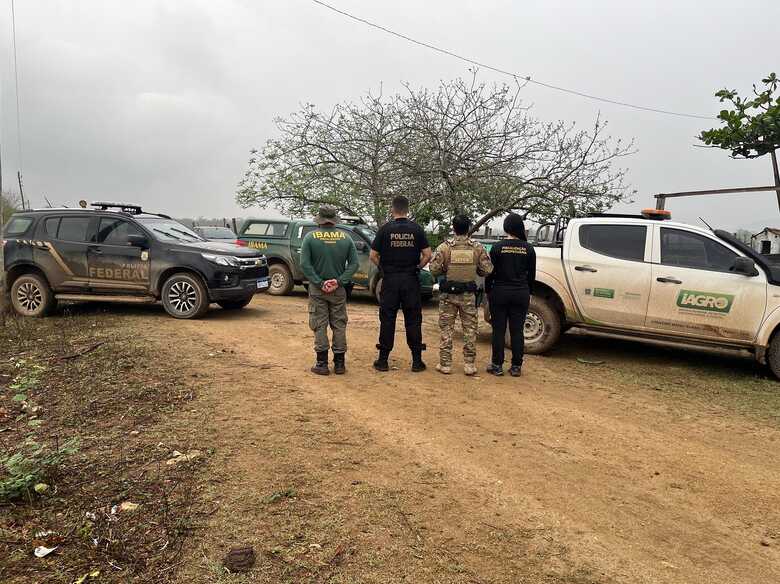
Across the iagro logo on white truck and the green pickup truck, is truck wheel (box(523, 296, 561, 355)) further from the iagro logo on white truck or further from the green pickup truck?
the green pickup truck

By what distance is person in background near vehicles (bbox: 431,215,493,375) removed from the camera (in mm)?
5859

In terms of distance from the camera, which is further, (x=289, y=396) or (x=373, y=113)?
(x=373, y=113)

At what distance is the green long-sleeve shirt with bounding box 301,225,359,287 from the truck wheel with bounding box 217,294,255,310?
3.68 m

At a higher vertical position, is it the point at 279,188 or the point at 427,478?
the point at 279,188

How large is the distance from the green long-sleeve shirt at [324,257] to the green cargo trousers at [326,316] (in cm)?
14

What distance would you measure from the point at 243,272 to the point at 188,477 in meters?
5.89

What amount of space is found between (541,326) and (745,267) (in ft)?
7.80

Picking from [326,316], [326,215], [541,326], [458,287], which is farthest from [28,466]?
[541,326]

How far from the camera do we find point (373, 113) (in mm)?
13586

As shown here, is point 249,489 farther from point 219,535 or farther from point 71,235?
point 71,235

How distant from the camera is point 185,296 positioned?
8.59 metres

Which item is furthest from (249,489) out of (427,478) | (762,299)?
(762,299)

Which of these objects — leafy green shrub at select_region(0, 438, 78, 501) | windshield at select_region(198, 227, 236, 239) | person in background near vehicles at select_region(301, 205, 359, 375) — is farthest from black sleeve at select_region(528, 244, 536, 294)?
windshield at select_region(198, 227, 236, 239)

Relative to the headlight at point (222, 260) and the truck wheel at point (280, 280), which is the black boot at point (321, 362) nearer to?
the headlight at point (222, 260)
